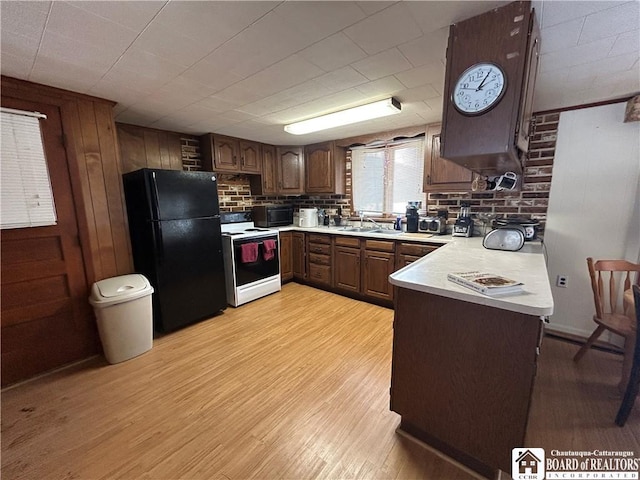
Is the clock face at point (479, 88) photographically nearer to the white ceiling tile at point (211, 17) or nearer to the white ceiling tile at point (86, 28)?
the white ceiling tile at point (211, 17)

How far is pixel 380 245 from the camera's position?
3088 millimetres

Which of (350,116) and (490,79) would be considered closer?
(490,79)

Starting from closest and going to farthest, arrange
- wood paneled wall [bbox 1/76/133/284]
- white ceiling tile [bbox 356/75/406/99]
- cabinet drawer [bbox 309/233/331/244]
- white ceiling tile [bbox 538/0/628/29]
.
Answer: white ceiling tile [bbox 538/0/628/29], white ceiling tile [bbox 356/75/406/99], wood paneled wall [bbox 1/76/133/284], cabinet drawer [bbox 309/233/331/244]

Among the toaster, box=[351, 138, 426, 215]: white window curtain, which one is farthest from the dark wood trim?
the toaster

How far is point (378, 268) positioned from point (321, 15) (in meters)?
2.48

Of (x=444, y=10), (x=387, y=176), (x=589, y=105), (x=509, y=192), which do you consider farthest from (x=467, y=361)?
(x=387, y=176)

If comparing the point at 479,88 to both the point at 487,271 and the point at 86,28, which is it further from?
the point at 86,28

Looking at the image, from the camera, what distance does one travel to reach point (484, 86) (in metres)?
1.25

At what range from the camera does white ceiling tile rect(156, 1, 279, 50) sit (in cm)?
112

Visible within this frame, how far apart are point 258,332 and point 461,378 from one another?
74.6 inches

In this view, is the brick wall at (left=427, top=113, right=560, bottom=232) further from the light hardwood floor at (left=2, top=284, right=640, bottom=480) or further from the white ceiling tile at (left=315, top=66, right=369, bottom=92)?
the white ceiling tile at (left=315, top=66, right=369, bottom=92)

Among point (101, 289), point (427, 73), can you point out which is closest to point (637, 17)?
point (427, 73)

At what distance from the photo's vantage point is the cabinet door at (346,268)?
3.33 m
